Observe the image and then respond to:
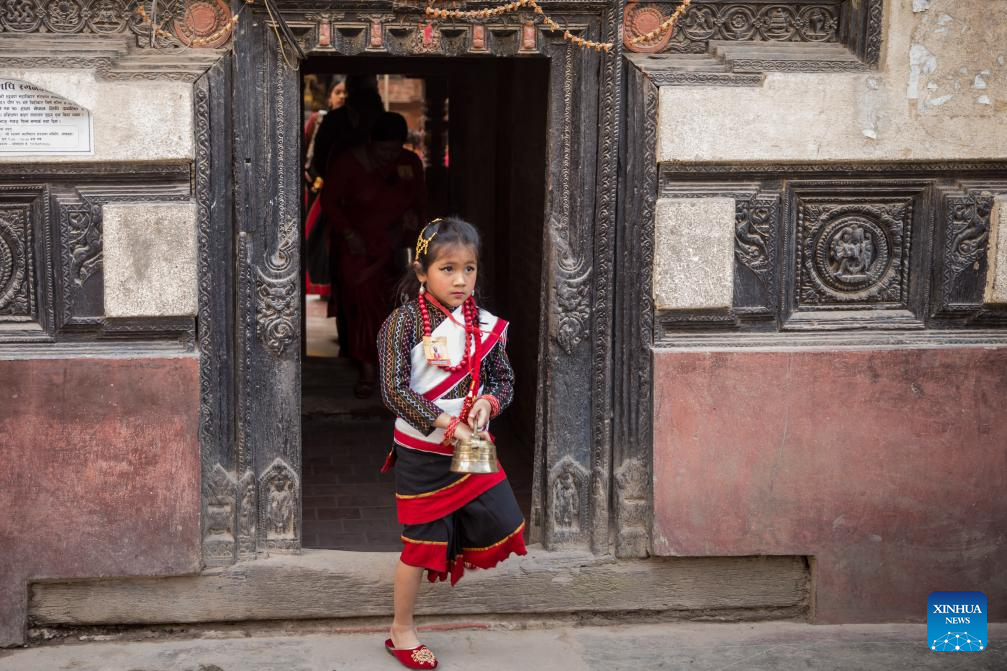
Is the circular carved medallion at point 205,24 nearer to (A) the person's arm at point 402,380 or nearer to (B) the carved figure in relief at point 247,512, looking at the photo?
(A) the person's arm at point 402,380

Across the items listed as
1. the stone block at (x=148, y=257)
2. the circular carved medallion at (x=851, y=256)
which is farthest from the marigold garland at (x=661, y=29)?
the stone block at (x=148, y=257)

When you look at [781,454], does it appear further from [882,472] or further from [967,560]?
[967,560]

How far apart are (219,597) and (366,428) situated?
2.95 meters

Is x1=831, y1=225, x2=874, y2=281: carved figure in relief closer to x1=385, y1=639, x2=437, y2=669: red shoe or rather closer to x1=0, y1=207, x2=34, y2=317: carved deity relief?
x1=385, y1=639, x2=437, y2=669: red shoe

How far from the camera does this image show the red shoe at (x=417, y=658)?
174 inches

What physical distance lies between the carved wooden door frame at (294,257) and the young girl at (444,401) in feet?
1.58

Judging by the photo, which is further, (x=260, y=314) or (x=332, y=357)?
(x=332, y=357)

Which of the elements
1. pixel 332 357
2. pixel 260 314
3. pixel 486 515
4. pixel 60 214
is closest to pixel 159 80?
pixel 60 214

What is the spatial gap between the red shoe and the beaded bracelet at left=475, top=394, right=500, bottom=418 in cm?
93

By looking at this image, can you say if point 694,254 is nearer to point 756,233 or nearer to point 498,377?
point 756,233

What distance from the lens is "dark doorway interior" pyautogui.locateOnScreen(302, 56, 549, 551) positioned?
609cm

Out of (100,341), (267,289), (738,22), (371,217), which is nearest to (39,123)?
(100,341)

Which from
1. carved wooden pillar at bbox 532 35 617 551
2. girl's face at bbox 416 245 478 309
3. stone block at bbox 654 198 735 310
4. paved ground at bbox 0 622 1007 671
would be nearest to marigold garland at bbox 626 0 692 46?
carved wooden pillar at bbox 532 35 617 551

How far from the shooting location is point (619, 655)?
4.62 metres
